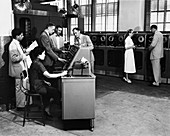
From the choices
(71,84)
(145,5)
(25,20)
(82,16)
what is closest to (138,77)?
(145,5)

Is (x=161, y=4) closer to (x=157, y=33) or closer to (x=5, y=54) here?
(x=157, y=33)

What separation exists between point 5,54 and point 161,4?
4.27m

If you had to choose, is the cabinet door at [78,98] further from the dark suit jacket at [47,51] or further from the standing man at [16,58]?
the dark suit jacket at [47,51]

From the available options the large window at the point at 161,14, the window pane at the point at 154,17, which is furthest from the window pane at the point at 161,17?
the window pane at the point at 154,17

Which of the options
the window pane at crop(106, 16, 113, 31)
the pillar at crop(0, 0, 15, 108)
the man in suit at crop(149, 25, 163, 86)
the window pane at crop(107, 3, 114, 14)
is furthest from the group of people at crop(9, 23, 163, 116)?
the window pane at crop(107, 3, 114, 14)

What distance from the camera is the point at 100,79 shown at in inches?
252

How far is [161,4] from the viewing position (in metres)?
6.09

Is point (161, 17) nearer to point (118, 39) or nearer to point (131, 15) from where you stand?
point (131, 15)

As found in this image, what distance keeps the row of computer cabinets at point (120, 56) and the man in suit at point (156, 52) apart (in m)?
0.30

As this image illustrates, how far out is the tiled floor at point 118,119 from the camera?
2.89 meters

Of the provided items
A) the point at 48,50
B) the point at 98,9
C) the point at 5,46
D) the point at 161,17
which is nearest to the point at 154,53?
the point at 161,17

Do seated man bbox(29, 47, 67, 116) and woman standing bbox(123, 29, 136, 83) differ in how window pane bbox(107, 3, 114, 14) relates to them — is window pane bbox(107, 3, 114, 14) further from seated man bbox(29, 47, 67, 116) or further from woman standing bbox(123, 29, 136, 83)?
seated man bbox(29, 47, 67, 116)

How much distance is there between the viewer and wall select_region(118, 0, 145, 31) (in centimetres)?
628

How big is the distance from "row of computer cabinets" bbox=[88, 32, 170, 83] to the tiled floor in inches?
37.4
